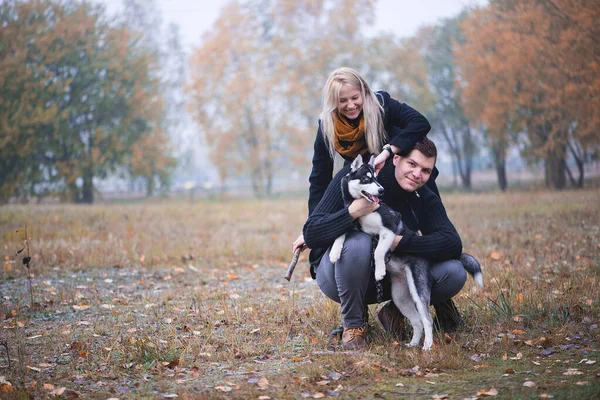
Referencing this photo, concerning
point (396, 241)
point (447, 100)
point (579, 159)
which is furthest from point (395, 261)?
point (447, 100)

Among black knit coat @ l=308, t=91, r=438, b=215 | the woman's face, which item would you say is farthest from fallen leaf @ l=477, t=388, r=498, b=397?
the woman's face

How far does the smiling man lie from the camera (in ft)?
14.0

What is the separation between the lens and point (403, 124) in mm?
4707

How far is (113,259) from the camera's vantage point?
9.23m

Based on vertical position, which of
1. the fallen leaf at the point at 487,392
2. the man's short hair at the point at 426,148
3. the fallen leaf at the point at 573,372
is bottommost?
the fallen leaf at the point at 487,392

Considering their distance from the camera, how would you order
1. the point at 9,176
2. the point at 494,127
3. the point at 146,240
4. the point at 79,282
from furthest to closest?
the point at 9,176 → the point at 494,127 → the point at 146,240 → the point at 79,282

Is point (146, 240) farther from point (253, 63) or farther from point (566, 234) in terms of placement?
point (253, 63)

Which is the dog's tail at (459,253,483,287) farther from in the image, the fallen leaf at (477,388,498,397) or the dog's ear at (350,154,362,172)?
the dog's ear at (350,154,362,172)

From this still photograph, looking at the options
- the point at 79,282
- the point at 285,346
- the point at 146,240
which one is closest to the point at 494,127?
the point at 146,240

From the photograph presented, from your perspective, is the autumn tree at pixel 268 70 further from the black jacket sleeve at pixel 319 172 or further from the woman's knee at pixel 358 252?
the woman's knee at pixel 358 252

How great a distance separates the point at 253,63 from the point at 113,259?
20.9m

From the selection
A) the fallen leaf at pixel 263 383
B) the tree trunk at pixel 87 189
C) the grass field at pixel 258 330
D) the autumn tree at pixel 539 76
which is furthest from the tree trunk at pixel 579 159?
the tree trunk at pixel 87 189

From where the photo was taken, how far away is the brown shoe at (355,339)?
4449 mm

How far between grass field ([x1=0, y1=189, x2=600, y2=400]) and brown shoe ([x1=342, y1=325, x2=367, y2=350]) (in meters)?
0.09
